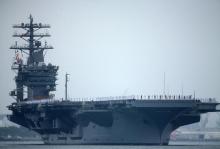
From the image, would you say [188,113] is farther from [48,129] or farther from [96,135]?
[48,129]

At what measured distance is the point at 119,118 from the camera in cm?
7269

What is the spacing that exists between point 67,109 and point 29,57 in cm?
1806

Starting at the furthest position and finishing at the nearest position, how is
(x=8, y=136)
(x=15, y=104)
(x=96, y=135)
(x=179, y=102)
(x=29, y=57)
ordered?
1. (x=8, y=136)
2. (x=29, y=57)
3. (x=15, y=104)
4. (x=96, y=135)
5. (x=179, y=102)

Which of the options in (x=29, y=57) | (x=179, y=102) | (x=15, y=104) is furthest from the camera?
(x=29, y=57)

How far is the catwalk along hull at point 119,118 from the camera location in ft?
229

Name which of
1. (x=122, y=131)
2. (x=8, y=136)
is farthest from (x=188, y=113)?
(x=8, y=136)

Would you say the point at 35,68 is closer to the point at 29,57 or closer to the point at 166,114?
the point at 29,57

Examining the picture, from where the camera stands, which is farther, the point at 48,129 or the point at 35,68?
the point at 35,68

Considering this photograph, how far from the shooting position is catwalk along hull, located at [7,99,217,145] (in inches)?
2749

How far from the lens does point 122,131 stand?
73.2 metres

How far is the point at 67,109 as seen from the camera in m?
74.9

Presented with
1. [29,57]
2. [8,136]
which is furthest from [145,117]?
[8,136]

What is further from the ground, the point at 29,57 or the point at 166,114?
the point at 29,57

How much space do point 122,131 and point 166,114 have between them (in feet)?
17.4
